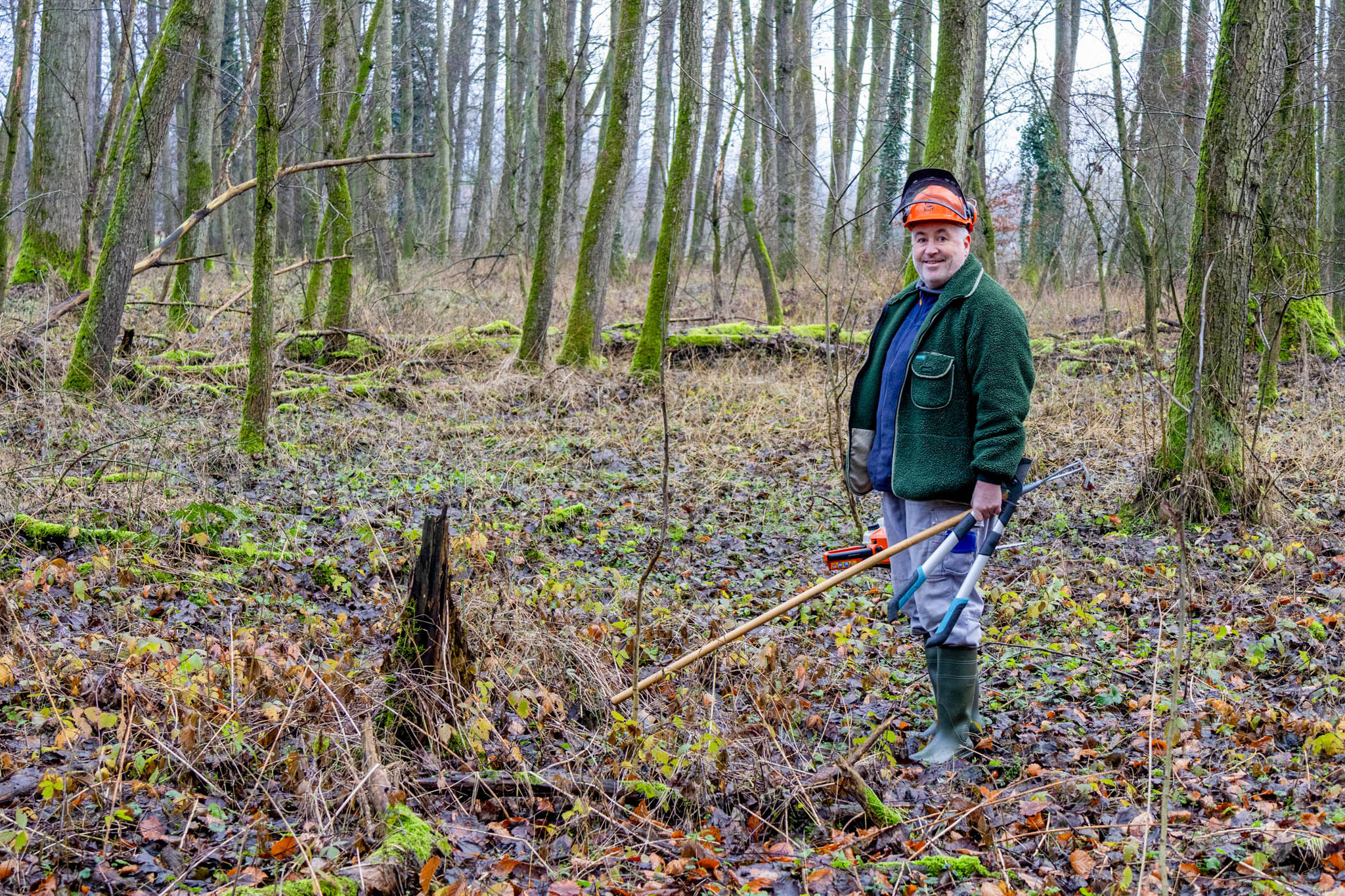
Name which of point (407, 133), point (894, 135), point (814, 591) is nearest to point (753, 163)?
point (894, 135)

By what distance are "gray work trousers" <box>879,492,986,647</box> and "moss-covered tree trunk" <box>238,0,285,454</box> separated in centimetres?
572

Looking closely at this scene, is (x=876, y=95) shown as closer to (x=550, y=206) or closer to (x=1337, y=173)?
(x=1337, y=173)

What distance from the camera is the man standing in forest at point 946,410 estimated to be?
365cm

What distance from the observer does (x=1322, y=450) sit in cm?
804

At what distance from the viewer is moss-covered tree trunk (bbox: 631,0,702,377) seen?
454 inches

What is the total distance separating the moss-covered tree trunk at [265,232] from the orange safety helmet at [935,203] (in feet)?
18.3

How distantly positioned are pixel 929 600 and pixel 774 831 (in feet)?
3.79

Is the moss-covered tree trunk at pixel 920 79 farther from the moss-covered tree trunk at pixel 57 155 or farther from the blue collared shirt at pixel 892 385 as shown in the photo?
the blue collared shirt at pixel 892 385

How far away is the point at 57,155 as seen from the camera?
43.0ft

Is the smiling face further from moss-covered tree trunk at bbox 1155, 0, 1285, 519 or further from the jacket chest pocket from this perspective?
moss-covered tree trunk at bbox 1155, 0, 1285, 519

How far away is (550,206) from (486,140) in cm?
1631

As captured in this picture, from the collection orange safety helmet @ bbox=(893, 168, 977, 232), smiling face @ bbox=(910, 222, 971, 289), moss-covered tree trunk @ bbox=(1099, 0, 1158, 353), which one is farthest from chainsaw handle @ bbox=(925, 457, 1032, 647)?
moss-covered tree trunk @ bbox=(1099, 0, 1158, 353)

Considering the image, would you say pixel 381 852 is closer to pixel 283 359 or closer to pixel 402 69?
pixel 283 359

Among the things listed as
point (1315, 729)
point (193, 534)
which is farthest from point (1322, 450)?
point (193, 534)
